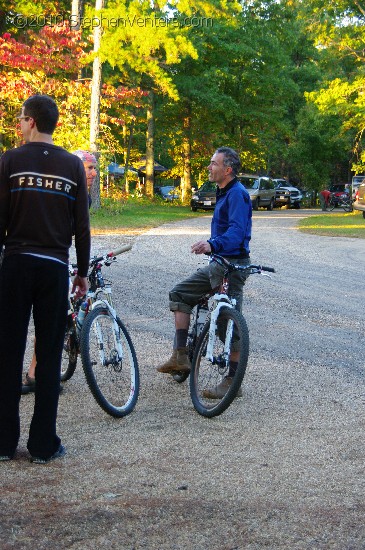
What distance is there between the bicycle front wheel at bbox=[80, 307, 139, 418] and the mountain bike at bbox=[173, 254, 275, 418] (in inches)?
17.4

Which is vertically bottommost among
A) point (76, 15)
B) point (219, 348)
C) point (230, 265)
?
point (219, 348)

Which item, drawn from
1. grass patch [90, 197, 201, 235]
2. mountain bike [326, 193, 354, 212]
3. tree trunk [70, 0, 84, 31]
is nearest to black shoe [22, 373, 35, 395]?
grass patch [90, 197, 201, 235]

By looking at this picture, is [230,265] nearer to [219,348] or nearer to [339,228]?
[219,348]

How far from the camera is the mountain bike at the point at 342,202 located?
5084 cm

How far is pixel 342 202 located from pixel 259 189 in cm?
706

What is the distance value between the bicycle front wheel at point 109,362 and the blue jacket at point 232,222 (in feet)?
2.86

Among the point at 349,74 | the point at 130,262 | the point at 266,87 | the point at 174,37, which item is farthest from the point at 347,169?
the point at 130,262

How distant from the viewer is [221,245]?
6391mm

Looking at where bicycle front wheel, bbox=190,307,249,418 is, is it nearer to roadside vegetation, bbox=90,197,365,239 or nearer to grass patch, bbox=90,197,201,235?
roadside vegetation, bbox=90,197,365,239

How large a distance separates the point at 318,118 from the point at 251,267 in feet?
111

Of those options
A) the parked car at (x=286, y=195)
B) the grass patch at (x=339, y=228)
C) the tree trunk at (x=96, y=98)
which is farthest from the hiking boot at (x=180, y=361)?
the parked car at (x=286, y=195)

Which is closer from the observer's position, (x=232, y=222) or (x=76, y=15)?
(x=232, y=222)

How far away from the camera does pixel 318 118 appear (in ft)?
128

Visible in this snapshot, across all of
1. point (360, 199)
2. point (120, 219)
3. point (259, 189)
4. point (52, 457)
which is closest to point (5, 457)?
point (52, 457)
